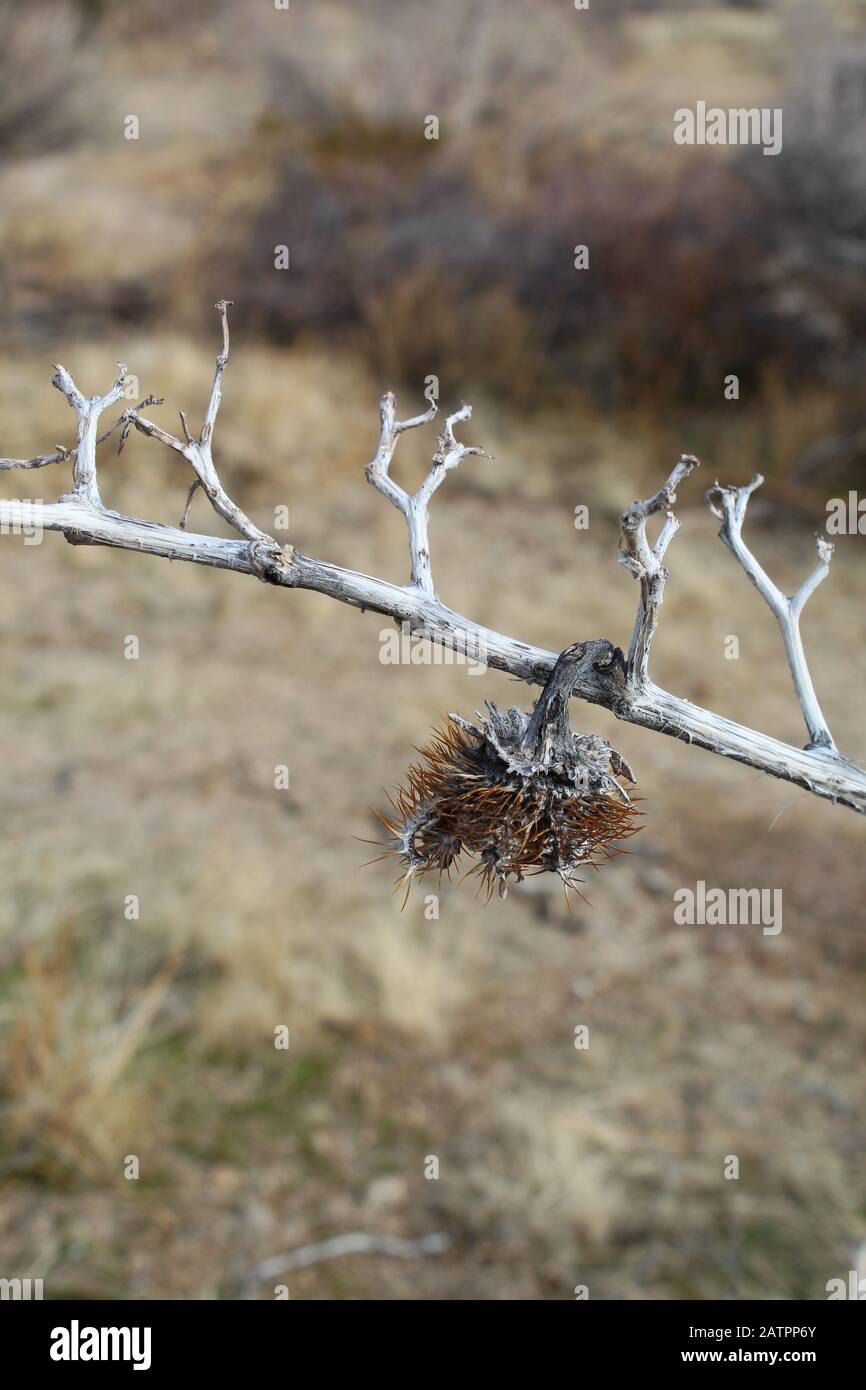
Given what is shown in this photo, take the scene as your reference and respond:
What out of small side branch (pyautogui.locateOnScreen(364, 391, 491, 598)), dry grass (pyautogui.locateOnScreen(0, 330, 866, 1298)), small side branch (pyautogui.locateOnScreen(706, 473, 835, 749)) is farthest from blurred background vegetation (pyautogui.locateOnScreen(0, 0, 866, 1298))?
small side branch (pyautogui.locateOnScreen(364, 391, 491, 598))

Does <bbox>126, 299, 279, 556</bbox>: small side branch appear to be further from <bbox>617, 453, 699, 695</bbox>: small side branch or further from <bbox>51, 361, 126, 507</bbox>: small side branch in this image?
<bbox>617, 453, 699, 695</bbox>: small side branch

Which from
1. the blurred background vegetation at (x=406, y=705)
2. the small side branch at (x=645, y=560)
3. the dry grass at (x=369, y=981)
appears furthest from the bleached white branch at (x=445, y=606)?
the blurred background vegetation at (x=406, y=705)

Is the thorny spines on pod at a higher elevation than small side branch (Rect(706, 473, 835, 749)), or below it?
below

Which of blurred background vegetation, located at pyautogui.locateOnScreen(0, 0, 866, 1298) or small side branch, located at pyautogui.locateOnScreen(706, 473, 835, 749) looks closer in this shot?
small side branch, located at pyautogui.locateOnScreen(706, 473, 835, 749)

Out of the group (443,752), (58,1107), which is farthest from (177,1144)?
(443,752)

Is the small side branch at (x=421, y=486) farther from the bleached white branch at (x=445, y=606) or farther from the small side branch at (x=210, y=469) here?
the small side branch at (x=210, y=469)

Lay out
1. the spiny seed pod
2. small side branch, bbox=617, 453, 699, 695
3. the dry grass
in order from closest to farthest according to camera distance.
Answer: small side branch, bbox=617, 453, 699, 695 < the spiny seed pod < the dry grass

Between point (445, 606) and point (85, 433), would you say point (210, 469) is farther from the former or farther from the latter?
point (445, 606)

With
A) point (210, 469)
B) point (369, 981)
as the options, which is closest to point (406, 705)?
point (369, 981)
